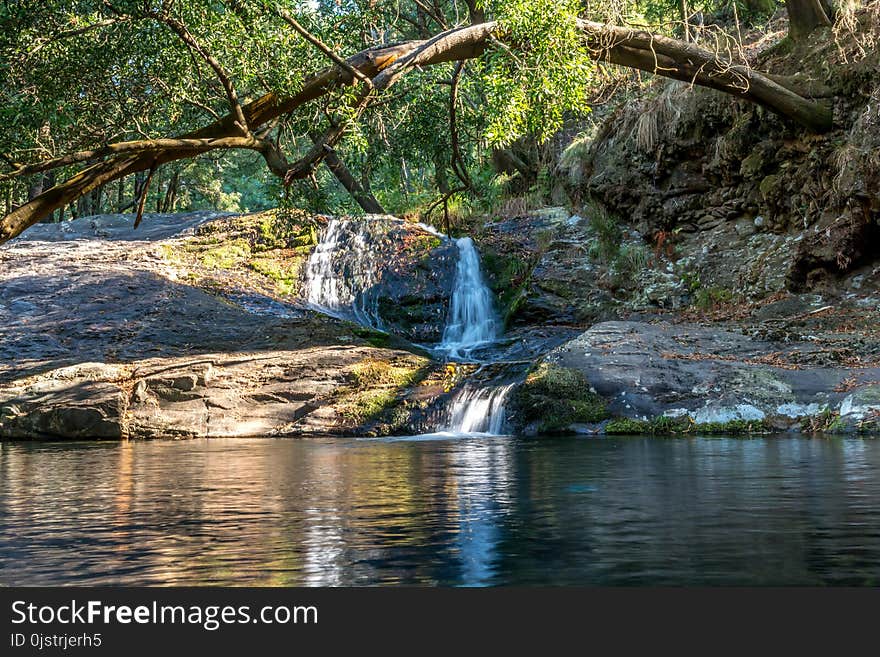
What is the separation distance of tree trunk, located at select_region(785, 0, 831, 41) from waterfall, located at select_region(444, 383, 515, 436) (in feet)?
34.4

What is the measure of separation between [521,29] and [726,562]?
31.1 ft

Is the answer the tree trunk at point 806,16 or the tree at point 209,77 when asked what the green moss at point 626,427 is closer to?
the tree at point 209,77

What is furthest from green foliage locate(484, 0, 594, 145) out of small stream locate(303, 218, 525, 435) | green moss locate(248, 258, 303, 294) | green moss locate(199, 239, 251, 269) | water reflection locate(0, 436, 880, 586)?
green moss locate(199, 239, 251, 269)

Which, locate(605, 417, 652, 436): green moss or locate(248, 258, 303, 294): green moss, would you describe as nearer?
locate(605, 417, 652, 436): green moss

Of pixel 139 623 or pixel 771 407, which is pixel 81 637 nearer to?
pixel 139 623

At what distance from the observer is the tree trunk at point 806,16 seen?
19031 millimetres

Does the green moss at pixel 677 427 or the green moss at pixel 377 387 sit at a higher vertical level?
the green moss at pixel 377 387

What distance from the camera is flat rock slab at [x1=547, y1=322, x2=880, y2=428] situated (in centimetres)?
1205

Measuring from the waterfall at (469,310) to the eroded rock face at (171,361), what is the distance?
10.0 feet

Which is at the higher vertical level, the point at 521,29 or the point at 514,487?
the point at 521,29

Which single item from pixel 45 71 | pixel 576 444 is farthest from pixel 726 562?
pixel 45 71

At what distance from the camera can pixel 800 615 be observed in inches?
115

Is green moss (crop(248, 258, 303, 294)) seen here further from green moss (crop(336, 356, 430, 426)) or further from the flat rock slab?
the flat rock slab

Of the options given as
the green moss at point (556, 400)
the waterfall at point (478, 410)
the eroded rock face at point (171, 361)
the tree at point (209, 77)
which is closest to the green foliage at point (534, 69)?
the tree at point (209, 77)
